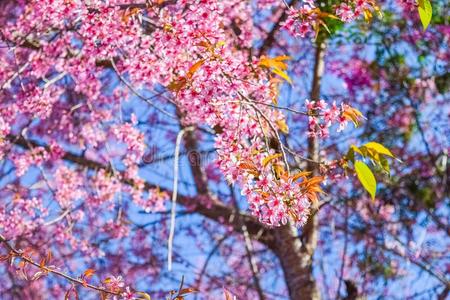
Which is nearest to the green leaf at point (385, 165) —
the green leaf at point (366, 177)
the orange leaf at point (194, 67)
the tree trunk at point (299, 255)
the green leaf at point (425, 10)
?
the green leaf at point (366, 177)

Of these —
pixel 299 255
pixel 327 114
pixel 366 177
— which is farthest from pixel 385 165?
pixel 299 255

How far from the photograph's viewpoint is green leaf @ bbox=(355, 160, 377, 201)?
2.36 m

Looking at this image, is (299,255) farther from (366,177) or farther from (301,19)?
(366,177)

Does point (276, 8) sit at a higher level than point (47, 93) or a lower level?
higher

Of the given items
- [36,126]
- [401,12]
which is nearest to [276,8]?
[401,12]

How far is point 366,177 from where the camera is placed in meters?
2.38

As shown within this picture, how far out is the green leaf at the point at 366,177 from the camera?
7.75 feet

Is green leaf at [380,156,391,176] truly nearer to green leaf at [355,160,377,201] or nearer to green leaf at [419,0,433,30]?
green leaf at [355,160,377,201]

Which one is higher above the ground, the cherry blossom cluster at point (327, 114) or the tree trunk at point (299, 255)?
the tree trunk at point (299, 255)

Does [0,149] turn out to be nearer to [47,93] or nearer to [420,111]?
[47,93]

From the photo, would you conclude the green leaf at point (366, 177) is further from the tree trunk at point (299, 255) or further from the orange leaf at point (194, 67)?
the tree trunk at point (299, 255)

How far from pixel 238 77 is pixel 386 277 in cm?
353

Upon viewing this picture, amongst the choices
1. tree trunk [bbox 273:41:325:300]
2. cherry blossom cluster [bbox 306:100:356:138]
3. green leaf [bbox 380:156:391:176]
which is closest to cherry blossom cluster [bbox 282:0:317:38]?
cherry blossom cluster [bbox 306:100:356:138]

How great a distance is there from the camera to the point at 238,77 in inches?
112
